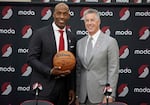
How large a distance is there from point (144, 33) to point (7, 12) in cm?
207

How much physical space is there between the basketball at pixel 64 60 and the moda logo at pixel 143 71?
74.0 inches

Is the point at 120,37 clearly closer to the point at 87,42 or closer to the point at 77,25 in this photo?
the point at 77,25

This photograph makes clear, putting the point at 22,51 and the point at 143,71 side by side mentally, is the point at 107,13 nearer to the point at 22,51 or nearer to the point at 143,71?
the point at 143,71

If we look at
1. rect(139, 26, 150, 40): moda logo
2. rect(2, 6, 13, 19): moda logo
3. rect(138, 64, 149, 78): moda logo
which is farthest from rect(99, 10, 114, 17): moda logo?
rect(2, 6, 13, 19): moda logo

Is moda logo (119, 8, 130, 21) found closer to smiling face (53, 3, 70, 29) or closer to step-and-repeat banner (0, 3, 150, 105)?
step-and-repeat banner (0, 3, 150, 105)

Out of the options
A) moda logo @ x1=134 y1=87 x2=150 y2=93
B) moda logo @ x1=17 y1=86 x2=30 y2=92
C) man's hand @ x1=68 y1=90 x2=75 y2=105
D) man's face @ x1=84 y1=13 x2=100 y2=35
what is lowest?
moda logo @ x1=134 y1=87 x2=150 y2=93

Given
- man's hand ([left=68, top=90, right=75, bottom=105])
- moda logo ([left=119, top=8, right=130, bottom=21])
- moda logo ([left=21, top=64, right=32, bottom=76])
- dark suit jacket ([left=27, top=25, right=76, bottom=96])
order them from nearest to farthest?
dark suit jacket ([left=27, top=25, right=76, bottom=96])
man's hand ([left=68, top=90, right=75, bottom=105])
moda logo ([left=119, top=8, right=130, bottom=21])
moda logo ([left=21, top=64, right=32, bottom=76])

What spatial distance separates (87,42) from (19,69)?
1.88 metres

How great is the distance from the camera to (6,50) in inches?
206

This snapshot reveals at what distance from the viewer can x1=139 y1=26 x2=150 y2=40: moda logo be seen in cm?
517

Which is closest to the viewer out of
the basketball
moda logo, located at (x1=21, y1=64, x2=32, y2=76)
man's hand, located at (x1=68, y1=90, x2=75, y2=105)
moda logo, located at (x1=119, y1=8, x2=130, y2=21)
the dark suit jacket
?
the basketball

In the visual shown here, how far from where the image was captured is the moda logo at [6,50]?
523 cm

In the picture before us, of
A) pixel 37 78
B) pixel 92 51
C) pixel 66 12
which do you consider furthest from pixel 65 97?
pixel 66 12

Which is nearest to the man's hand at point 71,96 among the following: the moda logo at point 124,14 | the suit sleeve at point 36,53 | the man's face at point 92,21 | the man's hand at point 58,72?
the man's hand at point 58,72
